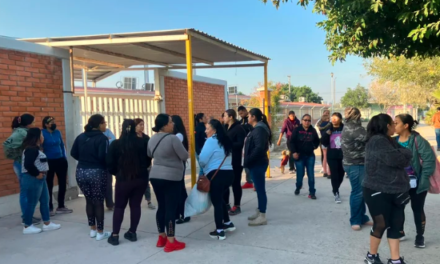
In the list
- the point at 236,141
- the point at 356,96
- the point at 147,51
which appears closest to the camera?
the point at 236,141

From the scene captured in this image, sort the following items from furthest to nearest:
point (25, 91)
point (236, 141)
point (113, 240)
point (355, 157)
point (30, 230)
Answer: point (25, 91) < point (236, 141) < point (30, 230) < point (355, 157) < point (113, 240)

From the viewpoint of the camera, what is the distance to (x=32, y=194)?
16.4ft

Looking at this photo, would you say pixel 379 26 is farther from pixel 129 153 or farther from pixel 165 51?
pixel 165 51

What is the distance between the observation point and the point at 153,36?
5957 mm

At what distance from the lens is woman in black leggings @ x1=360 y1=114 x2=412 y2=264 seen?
11.6ft

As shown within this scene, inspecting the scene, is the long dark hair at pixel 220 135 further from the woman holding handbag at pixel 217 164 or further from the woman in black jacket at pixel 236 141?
the woman in black jacket at pixel 236 141

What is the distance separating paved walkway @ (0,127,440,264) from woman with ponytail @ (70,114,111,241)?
42 cm

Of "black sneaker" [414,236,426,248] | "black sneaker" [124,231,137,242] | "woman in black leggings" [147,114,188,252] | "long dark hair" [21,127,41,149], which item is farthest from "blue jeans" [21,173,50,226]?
"black sneaker" [414,236,426,248]

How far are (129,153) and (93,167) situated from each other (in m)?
0.66

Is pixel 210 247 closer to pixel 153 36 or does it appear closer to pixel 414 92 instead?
pixel 153 36

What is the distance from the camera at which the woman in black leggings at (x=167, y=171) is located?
13.9ft

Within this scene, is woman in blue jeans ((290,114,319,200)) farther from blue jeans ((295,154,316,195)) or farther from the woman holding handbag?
the woman holding handbag

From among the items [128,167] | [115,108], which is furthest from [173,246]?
[115,108]

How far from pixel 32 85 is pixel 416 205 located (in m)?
6.30
